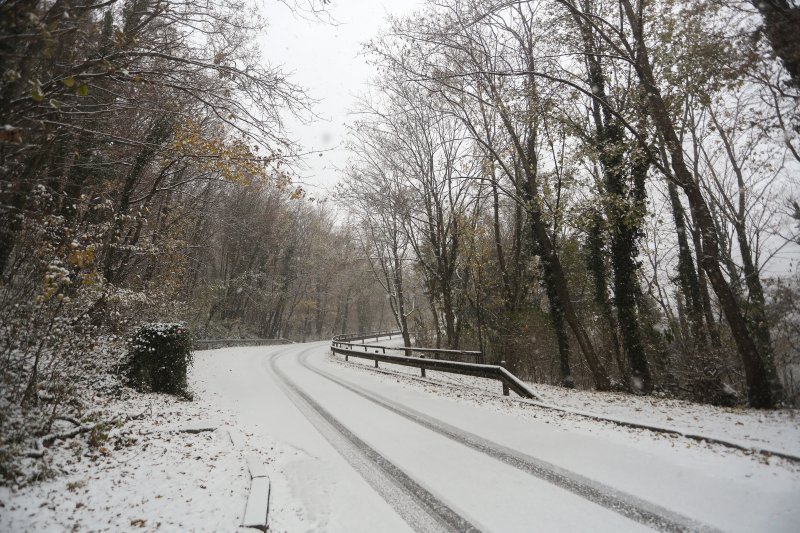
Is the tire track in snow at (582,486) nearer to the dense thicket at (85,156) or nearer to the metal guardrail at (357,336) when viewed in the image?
the dense thicket at (85,156)

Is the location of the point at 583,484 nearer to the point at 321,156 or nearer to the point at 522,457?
the point at 522,457

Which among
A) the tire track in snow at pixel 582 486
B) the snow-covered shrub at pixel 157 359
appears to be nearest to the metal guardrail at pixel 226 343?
the snow-covered shrub at pixel 157 359

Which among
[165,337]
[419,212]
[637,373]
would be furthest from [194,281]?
[637,373]

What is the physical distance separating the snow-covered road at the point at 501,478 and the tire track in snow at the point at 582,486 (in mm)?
13

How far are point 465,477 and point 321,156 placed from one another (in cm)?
495

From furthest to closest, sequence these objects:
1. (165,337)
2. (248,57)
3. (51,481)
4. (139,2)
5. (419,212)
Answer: (419,212)
(165,337)
(139,2)
(248,57)
(51,481)

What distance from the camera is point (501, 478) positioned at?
4.27m

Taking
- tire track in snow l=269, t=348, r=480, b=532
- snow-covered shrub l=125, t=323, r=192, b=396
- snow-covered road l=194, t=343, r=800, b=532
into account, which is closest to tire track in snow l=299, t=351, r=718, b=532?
snow-covered road l=194, t=343, r=800, b=532

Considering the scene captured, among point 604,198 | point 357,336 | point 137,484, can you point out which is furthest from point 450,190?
point 357,336

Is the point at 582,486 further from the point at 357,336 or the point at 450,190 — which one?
the point at 357,336

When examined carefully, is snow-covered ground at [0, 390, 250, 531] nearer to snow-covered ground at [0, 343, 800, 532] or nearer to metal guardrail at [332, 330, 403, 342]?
snow-covered ground at [0, 343, 800, 532]

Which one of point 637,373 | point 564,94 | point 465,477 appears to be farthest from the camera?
point 637,373

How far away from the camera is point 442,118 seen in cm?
1870

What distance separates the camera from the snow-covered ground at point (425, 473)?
342 cm
